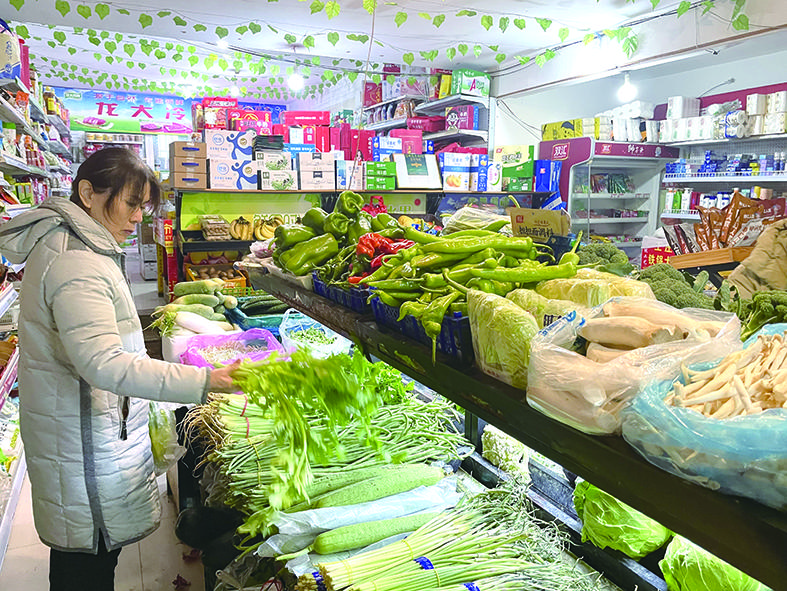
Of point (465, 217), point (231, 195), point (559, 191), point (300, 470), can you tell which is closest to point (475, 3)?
point (559, 191)

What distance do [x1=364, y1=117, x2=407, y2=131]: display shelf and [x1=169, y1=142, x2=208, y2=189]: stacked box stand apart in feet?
14.9

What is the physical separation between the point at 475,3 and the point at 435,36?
4.88 ft

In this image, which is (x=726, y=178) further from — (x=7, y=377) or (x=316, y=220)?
(x=7, y=377)

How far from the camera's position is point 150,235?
11.8 m

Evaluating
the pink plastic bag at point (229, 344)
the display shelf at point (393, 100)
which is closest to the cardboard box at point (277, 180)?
the pink plastic bag at point (229, 344)

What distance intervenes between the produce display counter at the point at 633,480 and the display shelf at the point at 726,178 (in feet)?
21.4

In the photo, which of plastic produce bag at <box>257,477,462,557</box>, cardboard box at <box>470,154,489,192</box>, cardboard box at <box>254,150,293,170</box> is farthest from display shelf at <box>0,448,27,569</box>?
cardboard box at <box>470,154,489,192</box>

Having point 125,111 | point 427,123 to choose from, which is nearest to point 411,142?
point 427,123

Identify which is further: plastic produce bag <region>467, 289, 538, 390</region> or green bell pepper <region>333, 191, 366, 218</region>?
green bell pepper <region>333, 191, 366, 218</region>

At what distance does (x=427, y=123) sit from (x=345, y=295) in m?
7.78

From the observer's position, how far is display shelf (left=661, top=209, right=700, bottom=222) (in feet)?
24.2

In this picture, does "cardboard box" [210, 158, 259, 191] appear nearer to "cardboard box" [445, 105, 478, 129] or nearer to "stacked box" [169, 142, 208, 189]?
"stacked box" [169, 142, 208, 189]

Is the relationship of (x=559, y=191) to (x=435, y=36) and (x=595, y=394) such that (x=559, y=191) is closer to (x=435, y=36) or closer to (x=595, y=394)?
(x=435, y=36)

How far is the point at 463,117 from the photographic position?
29.3ft
